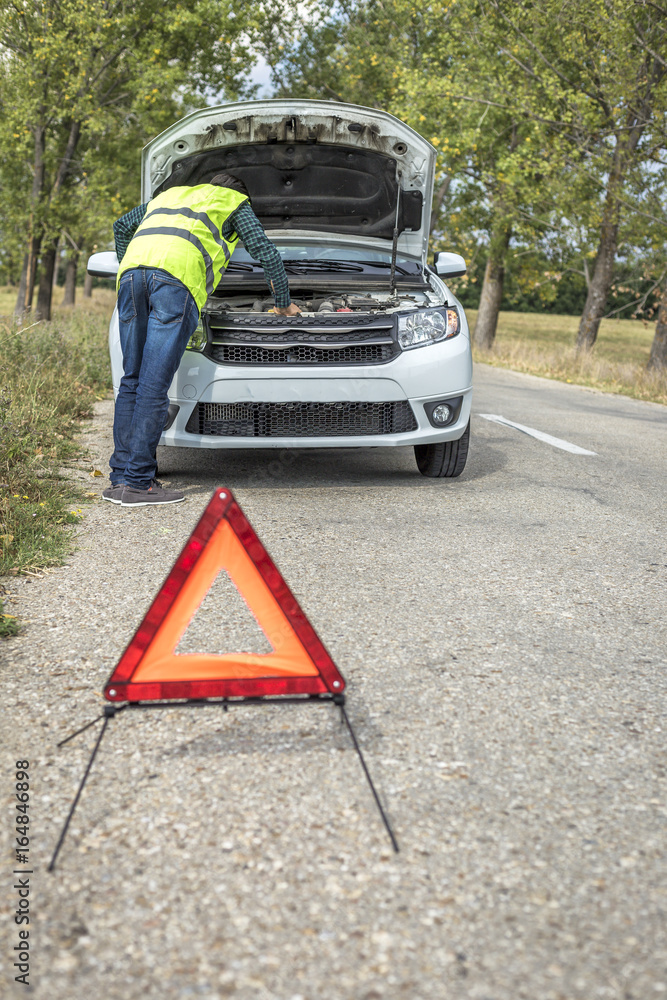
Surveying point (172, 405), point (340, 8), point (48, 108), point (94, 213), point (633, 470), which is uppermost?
point (340, 8)

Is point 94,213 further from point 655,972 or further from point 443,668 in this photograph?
point 655,972

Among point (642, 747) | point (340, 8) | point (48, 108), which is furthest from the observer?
point (340, 8)

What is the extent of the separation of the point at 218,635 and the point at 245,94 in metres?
25.3

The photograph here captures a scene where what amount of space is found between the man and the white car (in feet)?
0.65

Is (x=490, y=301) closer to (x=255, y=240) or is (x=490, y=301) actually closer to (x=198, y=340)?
(x=255, y=240)

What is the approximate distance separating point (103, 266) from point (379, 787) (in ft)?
15.9

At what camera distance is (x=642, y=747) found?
2645 millimetres

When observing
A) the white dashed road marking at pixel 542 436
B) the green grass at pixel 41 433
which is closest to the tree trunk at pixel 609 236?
the white dashed road marking at pixel 542 436

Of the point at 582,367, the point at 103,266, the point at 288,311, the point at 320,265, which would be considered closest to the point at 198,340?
the point at 288,311

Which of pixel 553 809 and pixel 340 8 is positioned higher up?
pixel 340 8

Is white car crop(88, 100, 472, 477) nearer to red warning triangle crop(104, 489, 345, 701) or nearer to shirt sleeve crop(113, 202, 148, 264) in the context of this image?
shirt sleeve crop(113, 202, 148, 264)

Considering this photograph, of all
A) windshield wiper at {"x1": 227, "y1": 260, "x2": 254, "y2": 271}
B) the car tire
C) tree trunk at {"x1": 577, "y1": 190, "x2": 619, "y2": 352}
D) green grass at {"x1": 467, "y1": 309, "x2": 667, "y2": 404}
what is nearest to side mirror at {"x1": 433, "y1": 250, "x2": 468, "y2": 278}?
windshield wiper at {"x1": 227, "y1": 260, "x2": 254, "y2": 271}

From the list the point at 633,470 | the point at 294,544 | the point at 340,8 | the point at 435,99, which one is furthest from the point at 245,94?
the point at 294,544

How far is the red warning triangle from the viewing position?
8.05 feet
